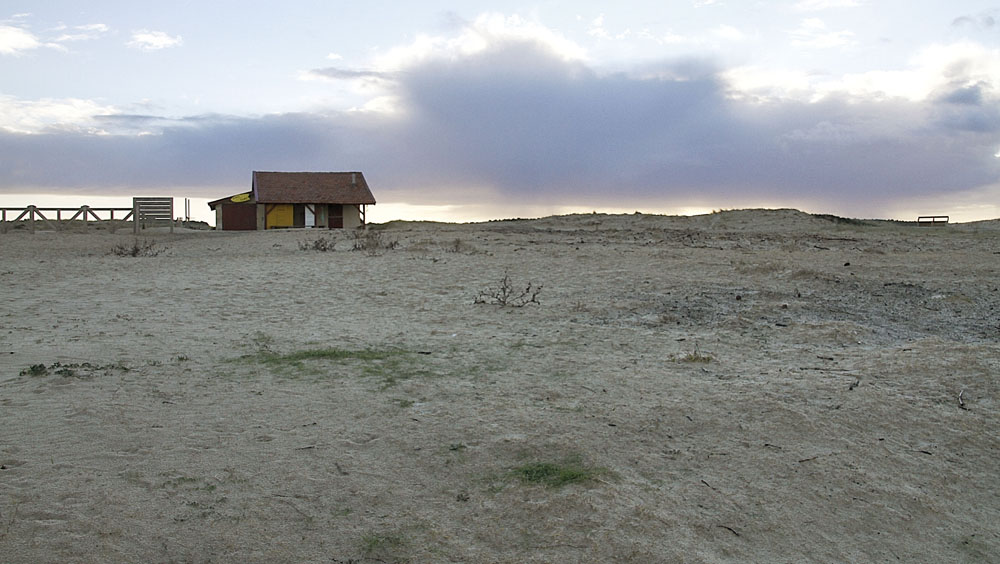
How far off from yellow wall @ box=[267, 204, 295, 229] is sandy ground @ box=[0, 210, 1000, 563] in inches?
1125

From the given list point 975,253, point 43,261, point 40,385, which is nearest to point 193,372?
point 40,385

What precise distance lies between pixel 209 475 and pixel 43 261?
14.0m

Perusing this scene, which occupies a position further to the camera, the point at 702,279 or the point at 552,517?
the point at 702,279

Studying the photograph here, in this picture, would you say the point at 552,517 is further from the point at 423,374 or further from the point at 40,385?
the point at 40,385

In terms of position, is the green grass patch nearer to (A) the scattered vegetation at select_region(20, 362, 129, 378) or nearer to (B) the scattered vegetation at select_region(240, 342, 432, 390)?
(B) the scattered vegetation at select_region(240, 342, 432, 390)

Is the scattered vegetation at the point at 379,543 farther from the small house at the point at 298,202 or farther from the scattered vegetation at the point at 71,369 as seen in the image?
the small house at the point at 298,202

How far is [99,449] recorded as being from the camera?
466 centimetres

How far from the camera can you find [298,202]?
3856cm

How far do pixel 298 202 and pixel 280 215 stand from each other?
4.26 feet

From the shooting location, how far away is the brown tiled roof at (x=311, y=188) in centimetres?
3862

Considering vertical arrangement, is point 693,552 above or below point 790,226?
below

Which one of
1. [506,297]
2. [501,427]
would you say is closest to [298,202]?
[506,297]

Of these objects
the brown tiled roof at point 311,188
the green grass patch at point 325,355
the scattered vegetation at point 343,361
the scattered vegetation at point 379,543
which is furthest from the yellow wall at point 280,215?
the scattered vegetation at point 379,543

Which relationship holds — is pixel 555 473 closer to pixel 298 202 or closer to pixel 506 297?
pixel 506 297
